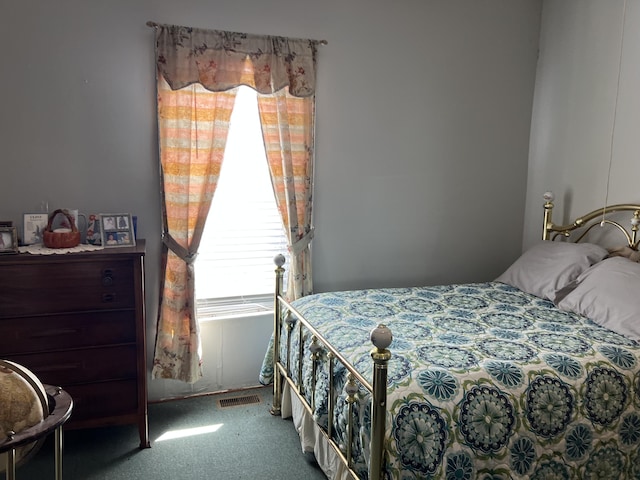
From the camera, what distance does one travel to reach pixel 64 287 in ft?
8.52

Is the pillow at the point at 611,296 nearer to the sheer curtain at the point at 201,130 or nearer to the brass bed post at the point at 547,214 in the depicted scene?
the brass bed post at the point at 547,214

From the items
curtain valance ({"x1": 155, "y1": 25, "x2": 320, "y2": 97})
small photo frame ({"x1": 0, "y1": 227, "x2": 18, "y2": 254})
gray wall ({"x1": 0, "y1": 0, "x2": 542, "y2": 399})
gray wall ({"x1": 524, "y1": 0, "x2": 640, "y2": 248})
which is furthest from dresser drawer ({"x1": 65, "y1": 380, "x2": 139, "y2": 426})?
gray wall ({"x1": 524, "y1": 0, "x2": 640, "y2": 248})

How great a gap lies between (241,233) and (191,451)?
1291 millimetres

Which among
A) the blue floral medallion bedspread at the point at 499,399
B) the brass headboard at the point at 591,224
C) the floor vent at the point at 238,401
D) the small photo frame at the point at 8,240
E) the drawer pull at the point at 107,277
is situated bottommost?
the floor vent at the point at 238,401

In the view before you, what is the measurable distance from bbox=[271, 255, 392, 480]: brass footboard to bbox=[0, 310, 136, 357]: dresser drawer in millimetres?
784

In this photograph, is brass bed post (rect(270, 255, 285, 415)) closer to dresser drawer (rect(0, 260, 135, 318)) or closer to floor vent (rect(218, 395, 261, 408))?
floor vent (rect(218, 395, 261, 408))

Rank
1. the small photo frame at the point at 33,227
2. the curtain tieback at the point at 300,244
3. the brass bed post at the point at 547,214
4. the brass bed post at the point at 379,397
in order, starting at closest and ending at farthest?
the brass bed post at the point at 379,397 → the small photo frame at the point at 33,227 → the curtain tieback at the point at 300,244 → the brass bed post at the point at 547,214

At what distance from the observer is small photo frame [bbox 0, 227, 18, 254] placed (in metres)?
2.57

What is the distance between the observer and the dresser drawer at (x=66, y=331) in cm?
255

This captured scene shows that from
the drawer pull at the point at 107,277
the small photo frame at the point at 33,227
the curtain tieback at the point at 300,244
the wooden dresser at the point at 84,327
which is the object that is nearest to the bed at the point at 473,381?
the curtain tieback at the point at 300,244

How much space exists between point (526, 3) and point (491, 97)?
0.69 metres

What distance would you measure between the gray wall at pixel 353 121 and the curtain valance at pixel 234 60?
0.09m

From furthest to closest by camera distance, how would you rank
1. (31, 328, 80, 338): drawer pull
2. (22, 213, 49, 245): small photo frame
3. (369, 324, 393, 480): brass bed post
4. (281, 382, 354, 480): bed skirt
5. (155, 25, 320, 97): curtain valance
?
(155, 25, 320, 97): curtain valance < (22, 213, 49, 245): small photo frame < (31, 328, 80, 338): drawer pull < (281, 382, 354, 480): bed skirt < (369, 324, 393, 480): brass bed post

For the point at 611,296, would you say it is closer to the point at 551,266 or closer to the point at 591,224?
the point at 551,266
